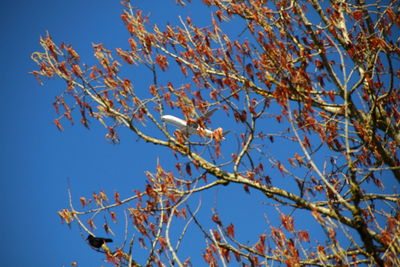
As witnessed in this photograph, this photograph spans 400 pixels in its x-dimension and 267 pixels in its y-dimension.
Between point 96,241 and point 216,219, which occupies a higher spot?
point 96,241

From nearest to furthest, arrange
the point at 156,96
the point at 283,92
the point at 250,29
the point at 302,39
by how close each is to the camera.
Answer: the point at 283,92
the point at 156,96
the point at 250,29
the point at 302,39

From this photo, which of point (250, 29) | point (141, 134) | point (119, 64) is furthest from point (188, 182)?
point (250, 29)

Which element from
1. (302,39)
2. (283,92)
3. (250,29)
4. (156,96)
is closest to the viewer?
(283,92)

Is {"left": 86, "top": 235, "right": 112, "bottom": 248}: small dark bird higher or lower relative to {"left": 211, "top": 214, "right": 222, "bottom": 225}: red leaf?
higher

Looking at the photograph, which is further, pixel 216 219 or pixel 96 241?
pixel 96 241

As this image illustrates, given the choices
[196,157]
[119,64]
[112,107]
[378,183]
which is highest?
[119,64]

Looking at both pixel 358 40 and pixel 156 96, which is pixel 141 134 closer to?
pixel 156 96

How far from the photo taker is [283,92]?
19.7ft

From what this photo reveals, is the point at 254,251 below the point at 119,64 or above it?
below

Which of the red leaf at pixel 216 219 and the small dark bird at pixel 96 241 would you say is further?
the small dark bird at pixel 96 241

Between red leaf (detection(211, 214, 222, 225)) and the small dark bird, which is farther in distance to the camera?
the small dark bird

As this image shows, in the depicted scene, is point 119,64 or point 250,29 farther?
point 250,29

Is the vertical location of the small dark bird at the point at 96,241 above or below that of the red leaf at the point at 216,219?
above

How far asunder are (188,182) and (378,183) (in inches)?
132
